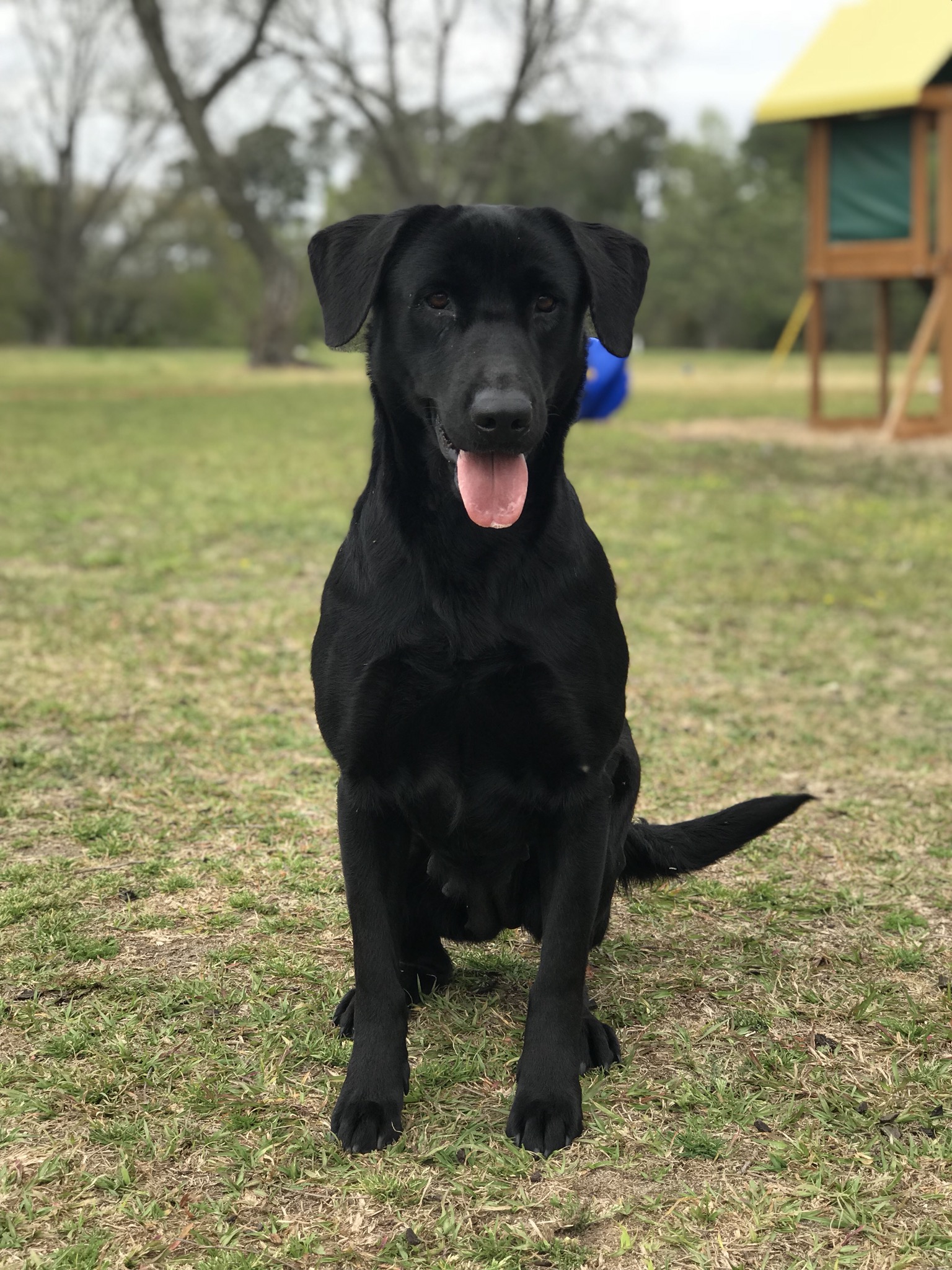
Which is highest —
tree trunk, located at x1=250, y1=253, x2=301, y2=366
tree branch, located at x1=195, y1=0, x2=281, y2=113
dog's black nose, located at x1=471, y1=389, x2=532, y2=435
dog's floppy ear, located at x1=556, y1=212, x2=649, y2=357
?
tree branch, located at x1=195, y1=0, x2=281, y2=113

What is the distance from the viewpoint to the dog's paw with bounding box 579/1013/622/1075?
247 cm

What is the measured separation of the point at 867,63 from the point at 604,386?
426 centimetres

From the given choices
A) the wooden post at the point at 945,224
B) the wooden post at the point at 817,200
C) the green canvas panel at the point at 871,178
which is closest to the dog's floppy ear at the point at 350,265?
the wooden post at the point at 945,224

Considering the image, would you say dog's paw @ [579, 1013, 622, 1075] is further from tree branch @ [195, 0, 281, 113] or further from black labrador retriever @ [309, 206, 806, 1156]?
tree branch @ [195, 0, 281, 113]

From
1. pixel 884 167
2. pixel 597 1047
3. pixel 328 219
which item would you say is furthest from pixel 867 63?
pixel 328 219

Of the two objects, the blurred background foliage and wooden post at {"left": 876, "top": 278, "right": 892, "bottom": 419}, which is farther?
the blurred background foliage

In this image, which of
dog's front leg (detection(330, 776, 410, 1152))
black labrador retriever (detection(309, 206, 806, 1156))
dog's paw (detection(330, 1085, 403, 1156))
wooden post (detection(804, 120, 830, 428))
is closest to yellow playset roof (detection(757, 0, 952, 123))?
wooden post (detection(804, 120, 830, 428))

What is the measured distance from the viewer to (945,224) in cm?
1255

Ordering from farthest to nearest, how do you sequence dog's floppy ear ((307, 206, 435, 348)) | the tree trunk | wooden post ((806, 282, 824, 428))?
the tree trunk
wooden post ((806, 282, 824, 428))
dog's floppy ear ((307, 206, 435, 348))

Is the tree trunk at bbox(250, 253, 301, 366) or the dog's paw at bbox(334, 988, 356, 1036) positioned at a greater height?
the tree trunk at bbox(250, 253, 301, 366)

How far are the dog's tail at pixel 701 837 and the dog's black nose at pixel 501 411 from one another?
1097mm

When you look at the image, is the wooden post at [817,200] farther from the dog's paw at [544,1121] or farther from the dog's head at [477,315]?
the dog's paw at [544,1121]

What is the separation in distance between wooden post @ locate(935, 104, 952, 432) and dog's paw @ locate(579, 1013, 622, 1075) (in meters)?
11.6

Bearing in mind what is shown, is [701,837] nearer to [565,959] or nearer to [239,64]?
[565,959]
